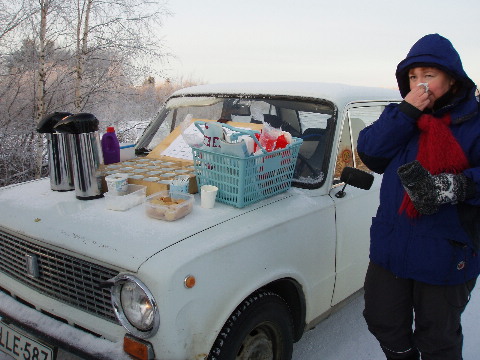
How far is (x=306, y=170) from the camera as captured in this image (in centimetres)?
265

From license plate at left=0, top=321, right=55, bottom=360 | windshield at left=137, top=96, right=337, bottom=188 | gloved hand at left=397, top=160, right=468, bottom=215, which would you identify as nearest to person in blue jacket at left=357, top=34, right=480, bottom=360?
gloved hand at left=397, top=160, right=468, bottom=215

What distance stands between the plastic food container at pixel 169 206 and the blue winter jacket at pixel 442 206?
3.10 feet

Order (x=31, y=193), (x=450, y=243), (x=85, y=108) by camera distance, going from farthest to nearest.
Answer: (x=85, y=108) → (x=31, y=193) → (x=450, y=243)

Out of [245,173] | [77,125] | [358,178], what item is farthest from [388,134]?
[77,125]

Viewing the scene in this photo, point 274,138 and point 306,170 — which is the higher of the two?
point 274,138

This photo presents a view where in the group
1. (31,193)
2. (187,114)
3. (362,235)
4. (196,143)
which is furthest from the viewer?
(187,114)

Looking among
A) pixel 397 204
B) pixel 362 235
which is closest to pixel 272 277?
pixel 397 204

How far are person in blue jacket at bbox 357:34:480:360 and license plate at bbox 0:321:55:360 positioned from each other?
65.5 inches

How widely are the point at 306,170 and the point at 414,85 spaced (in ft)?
3.09

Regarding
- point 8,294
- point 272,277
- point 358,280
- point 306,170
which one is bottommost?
point 358,280

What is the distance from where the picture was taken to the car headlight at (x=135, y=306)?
1.65 meters

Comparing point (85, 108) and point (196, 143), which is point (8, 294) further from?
point (85, 108)

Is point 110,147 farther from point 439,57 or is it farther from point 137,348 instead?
point 439,57

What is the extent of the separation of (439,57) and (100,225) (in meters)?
1.76
